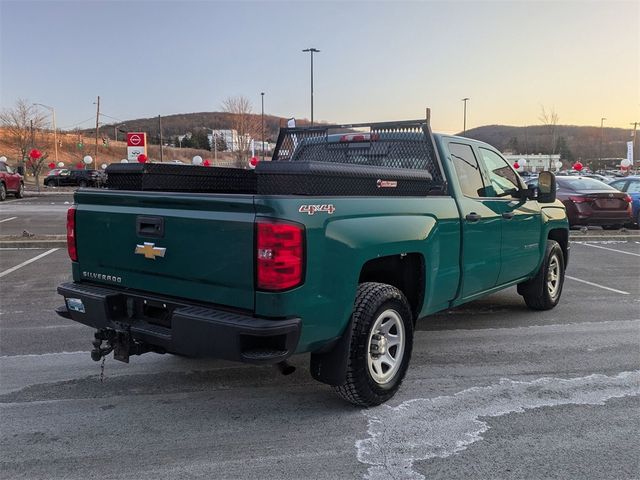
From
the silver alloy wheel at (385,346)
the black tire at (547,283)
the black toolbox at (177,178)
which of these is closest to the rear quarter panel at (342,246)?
the silver alloy wheel at (385,346)

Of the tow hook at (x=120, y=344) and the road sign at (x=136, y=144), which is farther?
the road sign at (x=136, y=144)

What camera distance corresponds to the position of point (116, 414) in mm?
3664

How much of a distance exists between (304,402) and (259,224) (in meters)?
1.56

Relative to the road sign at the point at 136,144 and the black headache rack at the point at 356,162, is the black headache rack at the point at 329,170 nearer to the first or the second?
the black headache rack at the point at 356,162

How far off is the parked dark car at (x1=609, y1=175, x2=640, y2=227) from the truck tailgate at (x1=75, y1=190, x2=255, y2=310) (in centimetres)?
1531

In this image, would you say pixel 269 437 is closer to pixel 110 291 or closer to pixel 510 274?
pixel 110 291

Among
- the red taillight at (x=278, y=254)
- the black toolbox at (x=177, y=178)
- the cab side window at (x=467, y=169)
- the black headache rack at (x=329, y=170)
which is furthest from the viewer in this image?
the cab side window at (x=467, y=169)

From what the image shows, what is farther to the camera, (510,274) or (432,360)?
(510,274)

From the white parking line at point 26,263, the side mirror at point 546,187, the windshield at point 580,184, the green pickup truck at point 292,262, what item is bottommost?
the white parking line at point 26,263

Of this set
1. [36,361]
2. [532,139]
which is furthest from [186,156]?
[36,361]

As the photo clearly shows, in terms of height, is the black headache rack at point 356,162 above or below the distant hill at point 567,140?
below

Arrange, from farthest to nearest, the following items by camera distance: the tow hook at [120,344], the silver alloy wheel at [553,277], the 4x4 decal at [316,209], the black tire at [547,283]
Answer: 1. the silver alloy wheel at [553,277]
2. the black tire at [547,283]
3. the tow hook at [120,344]
4. the 4x4 decal at [316,209]

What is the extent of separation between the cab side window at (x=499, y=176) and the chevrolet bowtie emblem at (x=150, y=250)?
Answer: 3071 mm

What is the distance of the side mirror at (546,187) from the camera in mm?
5715
